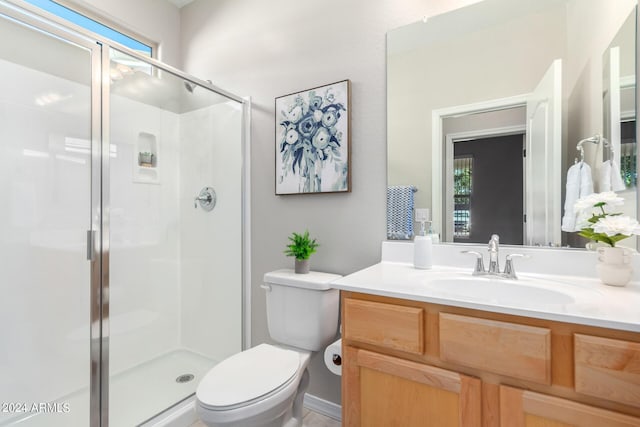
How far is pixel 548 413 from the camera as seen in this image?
0.82 meters

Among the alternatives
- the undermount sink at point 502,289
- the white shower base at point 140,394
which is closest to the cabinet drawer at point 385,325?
the undermount sink at point 502,289

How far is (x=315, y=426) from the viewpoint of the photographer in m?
1.66

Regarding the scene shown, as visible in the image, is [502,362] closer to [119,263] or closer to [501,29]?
[501,29]

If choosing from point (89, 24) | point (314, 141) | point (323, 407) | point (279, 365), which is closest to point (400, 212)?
point (314, 141)

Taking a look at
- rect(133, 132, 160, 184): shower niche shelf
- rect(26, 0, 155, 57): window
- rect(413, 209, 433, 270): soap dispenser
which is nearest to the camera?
rect(413, 209, 433, 270): soap dispenser

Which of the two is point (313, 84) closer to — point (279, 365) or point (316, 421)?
point (279, 365)

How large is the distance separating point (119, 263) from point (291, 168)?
119 cm

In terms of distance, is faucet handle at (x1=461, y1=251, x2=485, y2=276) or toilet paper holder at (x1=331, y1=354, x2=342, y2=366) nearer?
faucet handle at (x1=461, y1=251, x2=485, y2=276)

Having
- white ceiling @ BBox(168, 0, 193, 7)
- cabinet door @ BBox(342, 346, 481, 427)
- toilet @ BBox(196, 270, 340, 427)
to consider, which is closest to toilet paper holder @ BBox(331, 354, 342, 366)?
toilet @ BBox(196, 270, 340, 427)

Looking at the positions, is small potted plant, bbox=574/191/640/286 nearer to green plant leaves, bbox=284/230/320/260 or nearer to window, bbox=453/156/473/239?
window, bbox=453/156/473/239

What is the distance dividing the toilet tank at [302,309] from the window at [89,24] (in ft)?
5.08

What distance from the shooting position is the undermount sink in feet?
3.50

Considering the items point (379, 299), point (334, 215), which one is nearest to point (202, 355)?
point (334, 215)

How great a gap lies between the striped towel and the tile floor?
105 centimetres
